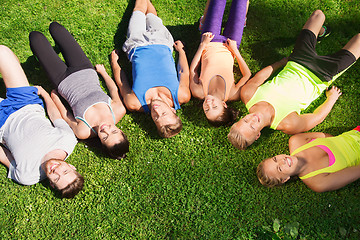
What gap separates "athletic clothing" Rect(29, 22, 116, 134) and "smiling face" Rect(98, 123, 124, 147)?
0.41 meters

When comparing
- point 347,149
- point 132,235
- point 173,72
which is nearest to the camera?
point 347,149

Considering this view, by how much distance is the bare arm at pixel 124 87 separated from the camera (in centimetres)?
477

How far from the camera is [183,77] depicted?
4957 millimetres

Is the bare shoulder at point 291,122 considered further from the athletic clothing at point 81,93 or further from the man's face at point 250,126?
the athletic clothing at point 81,93

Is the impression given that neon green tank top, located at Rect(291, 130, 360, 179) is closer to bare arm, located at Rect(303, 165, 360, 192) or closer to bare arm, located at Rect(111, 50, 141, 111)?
bare arm, located at Rect(303, 165, 360, 192)

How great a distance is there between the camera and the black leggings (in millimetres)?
4660

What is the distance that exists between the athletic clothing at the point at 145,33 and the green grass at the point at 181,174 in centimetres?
49

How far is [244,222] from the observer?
15.1 feet

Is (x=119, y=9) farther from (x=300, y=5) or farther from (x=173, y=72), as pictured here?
(x=300, y=5)

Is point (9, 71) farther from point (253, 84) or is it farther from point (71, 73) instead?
point (253, 84)

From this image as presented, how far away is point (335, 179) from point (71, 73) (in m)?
5.11

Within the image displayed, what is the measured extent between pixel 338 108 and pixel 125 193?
4.68 m

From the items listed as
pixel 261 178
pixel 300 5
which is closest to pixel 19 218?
pixel 261 178

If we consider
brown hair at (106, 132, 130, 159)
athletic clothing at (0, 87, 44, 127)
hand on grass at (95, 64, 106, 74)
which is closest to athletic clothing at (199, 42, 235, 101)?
brown hair at (106, 132, 130, 159)
